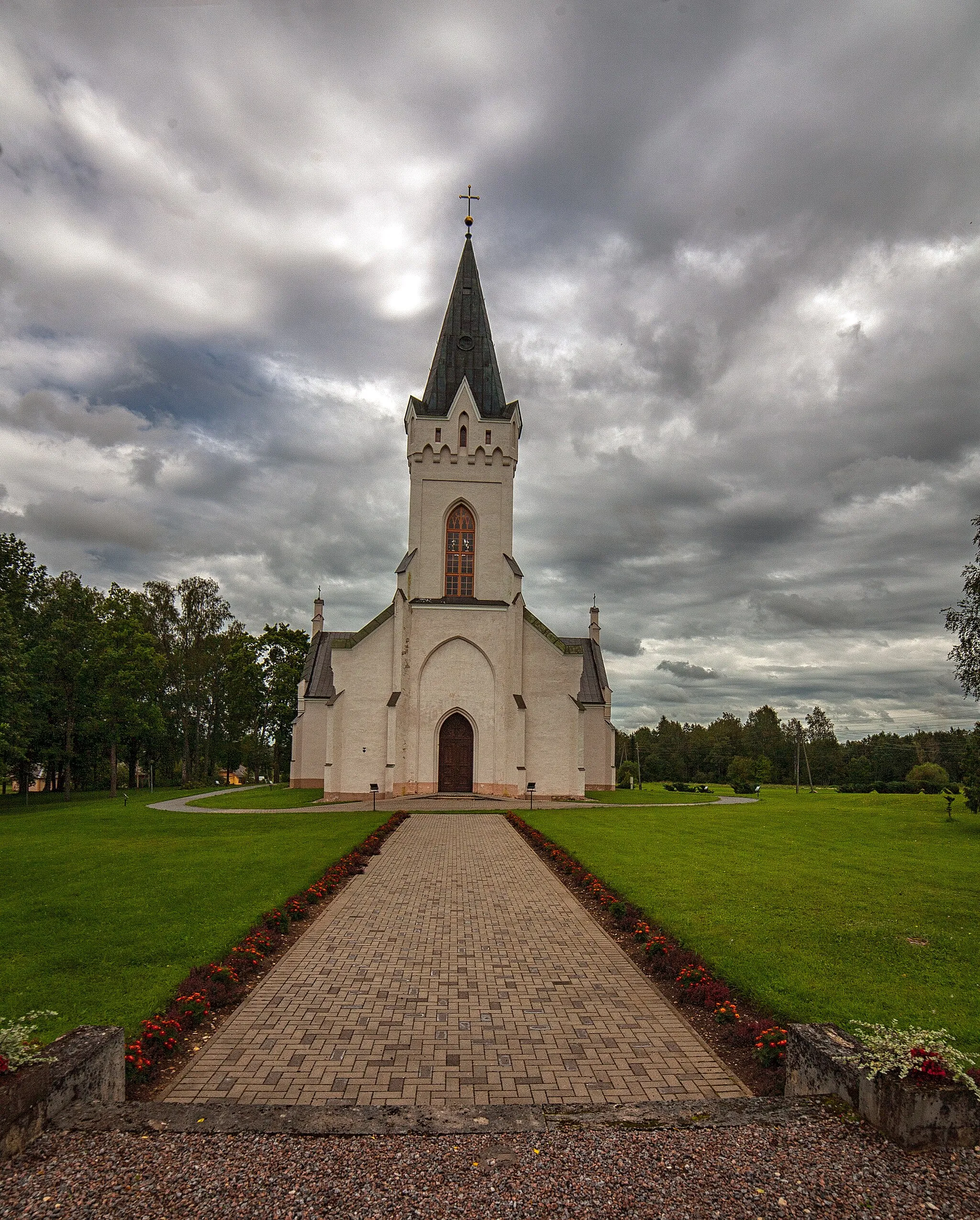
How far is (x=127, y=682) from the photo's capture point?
39312mm

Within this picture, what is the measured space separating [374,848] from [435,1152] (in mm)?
12982

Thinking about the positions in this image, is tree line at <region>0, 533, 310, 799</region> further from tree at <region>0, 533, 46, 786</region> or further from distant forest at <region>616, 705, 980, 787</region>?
distant forest at <region>616, 705, 980, 787</region>

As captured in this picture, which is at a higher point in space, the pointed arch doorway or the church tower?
the church tower

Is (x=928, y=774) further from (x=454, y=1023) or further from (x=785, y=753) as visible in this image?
(x=454, y=1023)

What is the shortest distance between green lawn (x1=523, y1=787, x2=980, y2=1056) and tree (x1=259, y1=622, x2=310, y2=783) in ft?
88.0

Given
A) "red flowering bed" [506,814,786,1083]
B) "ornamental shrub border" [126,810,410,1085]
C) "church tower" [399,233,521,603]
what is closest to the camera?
"ornamental shrub border" [126,810,410,1085]

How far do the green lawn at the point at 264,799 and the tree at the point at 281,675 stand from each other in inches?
250

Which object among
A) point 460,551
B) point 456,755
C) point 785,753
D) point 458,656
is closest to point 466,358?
point 460,551

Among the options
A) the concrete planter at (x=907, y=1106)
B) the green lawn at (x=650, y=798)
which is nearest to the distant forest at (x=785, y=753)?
the green lawn at (x=650, y=798)

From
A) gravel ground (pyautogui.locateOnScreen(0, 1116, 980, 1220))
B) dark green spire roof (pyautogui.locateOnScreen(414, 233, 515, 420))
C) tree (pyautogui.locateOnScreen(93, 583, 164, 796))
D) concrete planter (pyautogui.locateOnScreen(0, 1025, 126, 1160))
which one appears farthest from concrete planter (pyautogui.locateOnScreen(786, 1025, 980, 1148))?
tree (pyautogui.locateOnScreen(93, 583, 164, 796))

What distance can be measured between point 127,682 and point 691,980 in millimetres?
38881

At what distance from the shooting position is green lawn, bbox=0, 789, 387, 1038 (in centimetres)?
709

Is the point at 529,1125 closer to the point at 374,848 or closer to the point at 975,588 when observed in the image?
the point at 374,848

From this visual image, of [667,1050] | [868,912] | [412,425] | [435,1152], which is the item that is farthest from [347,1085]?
[412,425]
